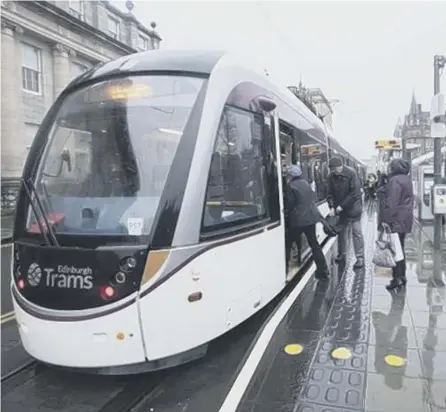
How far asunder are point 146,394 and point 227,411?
2.52ft

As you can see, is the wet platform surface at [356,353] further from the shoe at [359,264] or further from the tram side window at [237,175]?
the tram side window at [237,175]

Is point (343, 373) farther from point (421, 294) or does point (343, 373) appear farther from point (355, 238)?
point (355, 238)

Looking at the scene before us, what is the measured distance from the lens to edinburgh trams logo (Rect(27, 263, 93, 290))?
3865mm


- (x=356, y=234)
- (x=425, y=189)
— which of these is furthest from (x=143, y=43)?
(x=356, y=234)

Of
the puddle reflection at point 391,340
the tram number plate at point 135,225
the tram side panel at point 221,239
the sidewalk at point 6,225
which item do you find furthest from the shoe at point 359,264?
the sidewalk at point 6,225

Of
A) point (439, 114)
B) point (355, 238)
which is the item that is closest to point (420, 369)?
point (355, 238)

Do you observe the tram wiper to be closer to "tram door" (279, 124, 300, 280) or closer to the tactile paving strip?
the tactile paving strip

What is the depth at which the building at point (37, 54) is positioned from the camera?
20.3m

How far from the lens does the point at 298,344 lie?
193 inches

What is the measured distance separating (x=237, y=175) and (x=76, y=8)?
24.2 m

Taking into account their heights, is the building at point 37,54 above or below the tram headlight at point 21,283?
above

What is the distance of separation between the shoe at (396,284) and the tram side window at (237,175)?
106 inches

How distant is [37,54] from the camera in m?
22.7

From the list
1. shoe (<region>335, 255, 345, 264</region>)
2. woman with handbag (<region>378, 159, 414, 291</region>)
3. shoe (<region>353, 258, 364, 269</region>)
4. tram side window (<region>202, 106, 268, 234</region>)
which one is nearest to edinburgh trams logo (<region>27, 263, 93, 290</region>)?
tram side window (<region>202, 106, 268, 234</region>)
